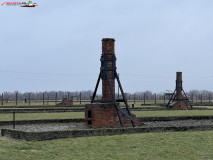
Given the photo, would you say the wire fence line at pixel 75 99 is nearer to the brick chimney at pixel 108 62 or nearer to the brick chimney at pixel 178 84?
the brick chimney at pixel 178 84

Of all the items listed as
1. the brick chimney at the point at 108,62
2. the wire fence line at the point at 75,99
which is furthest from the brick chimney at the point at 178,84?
the brick chimney at the point at 108,62

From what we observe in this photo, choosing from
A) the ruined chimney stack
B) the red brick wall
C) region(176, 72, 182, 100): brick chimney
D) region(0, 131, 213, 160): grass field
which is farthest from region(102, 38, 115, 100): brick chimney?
region(176, 72, 182, 100): brick chimney

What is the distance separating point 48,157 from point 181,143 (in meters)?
4.23

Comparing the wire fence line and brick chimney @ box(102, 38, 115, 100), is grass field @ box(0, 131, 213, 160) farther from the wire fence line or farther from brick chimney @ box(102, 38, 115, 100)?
the wire fence line

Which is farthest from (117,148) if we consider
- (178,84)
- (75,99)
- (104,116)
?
(75,99)

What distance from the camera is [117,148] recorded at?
891 cm

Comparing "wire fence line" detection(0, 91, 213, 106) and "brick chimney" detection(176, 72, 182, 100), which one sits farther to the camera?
"wire fence line" detection(0, 91, 213, 106)

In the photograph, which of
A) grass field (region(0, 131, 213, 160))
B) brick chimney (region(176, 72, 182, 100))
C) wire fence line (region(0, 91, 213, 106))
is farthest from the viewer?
wire fence line (region(0, 91, 213, 106))

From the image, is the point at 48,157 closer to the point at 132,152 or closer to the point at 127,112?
the point at 132,152

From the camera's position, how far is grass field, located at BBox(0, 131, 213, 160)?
789 cm

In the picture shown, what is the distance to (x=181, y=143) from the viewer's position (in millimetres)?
9617

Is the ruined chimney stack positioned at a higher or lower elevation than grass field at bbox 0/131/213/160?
higher

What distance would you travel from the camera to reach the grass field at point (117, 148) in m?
7.89

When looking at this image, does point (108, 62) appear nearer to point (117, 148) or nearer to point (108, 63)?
point (108, 63)
